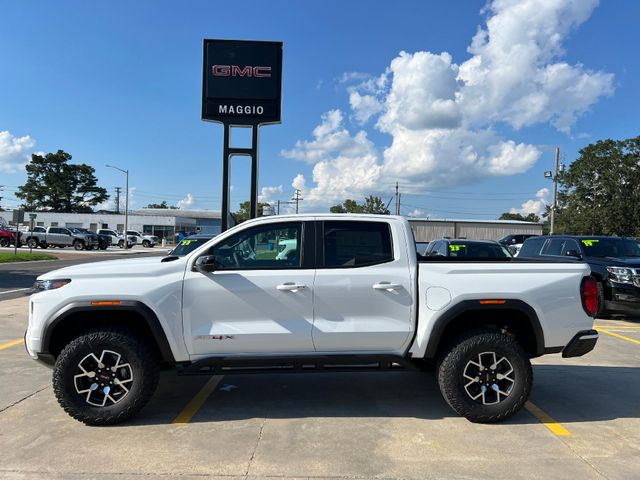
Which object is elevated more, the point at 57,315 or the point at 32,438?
the point at 57,315

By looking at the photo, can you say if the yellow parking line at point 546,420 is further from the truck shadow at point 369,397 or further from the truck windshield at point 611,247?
the truck windshield at point 611,247

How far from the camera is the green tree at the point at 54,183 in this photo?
8694cm

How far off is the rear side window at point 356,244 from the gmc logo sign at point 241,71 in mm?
9695

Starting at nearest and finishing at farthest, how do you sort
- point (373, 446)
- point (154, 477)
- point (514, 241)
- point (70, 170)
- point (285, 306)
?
point (154, 477) < point (373, 446) < point (285, 306) < point (514, 241) < point (70, 170)

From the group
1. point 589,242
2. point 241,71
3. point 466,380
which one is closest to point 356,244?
point 466,380

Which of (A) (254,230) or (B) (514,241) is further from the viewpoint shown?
(B) (514,241)

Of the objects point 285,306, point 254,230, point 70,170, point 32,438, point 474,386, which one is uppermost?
point 70,170

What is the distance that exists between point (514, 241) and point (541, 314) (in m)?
29.6

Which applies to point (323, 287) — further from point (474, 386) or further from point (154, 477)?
point (154, 477)

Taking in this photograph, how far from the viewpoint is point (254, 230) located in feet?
14.6

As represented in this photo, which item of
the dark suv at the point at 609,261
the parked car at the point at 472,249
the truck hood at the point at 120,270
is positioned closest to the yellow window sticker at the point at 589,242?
the dark suv at the point at 609,261

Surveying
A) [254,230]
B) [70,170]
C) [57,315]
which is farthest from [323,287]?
[70,170]

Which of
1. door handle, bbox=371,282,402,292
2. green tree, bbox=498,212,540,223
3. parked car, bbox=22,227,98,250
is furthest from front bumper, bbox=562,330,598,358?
green tree, bbox=498,212,540,223

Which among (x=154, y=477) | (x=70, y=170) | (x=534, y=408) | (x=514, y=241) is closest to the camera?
(x=154, y=477)
